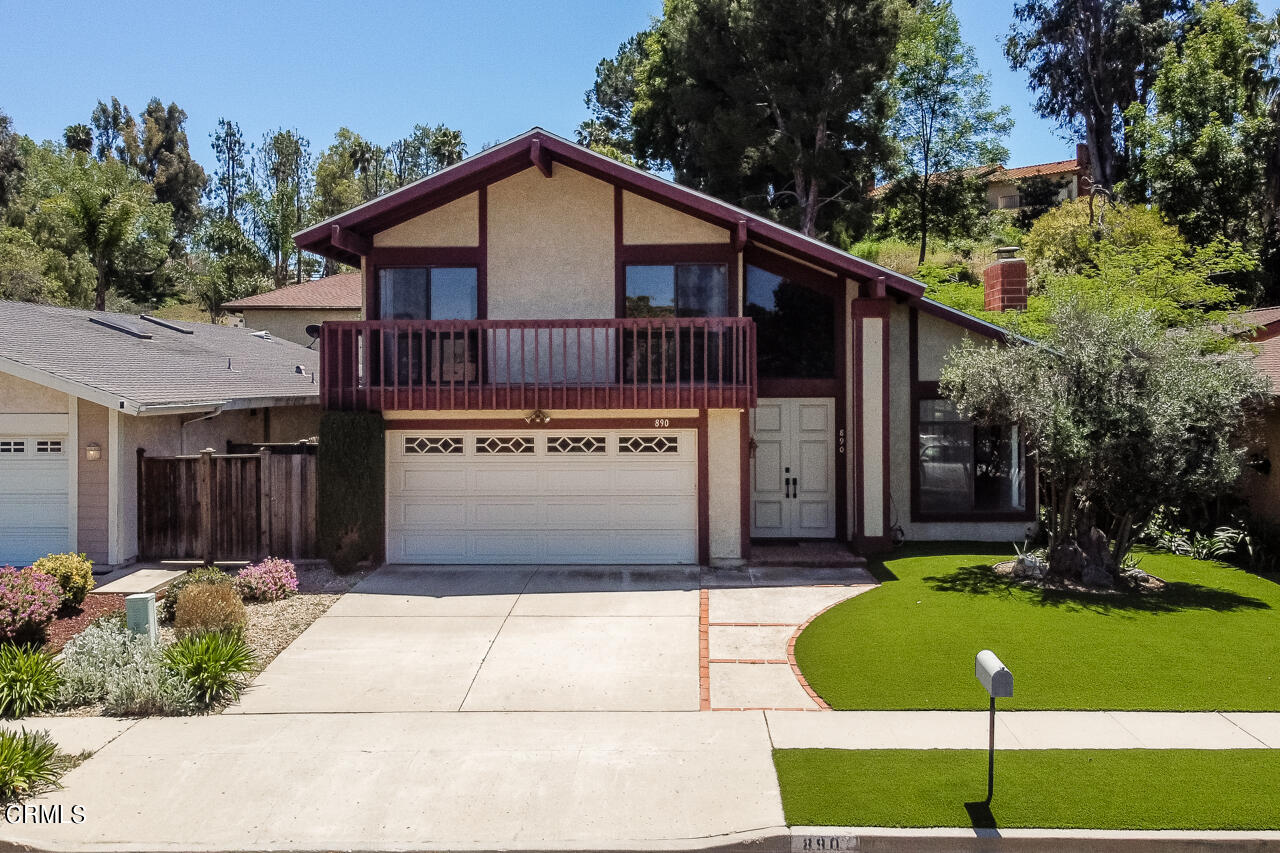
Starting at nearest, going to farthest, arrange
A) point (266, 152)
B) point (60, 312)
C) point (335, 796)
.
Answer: point (335, 796), point (60, 312), point (266, 152)

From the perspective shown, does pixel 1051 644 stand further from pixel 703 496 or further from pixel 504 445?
pixel 504 445

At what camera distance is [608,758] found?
22.5 ft

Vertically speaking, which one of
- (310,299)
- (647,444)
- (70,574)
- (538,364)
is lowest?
(70,574)

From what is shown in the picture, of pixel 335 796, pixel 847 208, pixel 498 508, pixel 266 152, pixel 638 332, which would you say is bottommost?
pixel 335 796

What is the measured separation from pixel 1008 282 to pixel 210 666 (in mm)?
13826

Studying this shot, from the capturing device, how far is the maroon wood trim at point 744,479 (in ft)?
Answer: 44.0

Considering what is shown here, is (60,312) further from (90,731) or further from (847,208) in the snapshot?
(847,208)

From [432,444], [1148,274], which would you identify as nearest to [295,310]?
[432,444]

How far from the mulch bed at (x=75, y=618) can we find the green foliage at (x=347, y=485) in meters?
2.68

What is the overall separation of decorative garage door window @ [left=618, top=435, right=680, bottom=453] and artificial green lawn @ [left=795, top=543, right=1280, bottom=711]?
3545 millimetres

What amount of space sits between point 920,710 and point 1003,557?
6.25 metres

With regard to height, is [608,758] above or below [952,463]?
below

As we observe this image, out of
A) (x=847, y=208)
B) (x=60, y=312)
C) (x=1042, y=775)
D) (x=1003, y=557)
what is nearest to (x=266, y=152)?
(x=847, y=208)

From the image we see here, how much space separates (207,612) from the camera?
9578 mm
